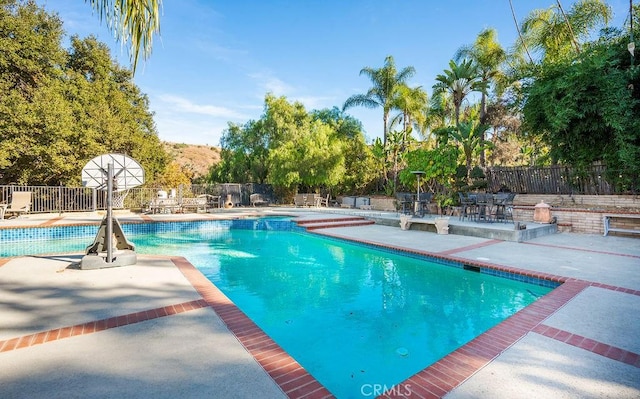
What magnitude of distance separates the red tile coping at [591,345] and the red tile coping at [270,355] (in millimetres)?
2310

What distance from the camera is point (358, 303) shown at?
474 cm

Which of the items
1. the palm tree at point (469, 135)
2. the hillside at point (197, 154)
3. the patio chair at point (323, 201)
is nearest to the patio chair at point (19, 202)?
the patio chair at point (323, 201)

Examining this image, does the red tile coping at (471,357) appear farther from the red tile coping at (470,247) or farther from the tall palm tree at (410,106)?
the tall palm tree at (410,106)

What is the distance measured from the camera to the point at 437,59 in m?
18.4

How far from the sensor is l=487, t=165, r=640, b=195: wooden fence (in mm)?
10422

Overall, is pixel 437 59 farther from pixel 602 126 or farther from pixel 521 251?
pixel 521 251

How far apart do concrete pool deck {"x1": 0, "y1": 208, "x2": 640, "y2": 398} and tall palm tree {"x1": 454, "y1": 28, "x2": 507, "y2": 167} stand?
14673 mm

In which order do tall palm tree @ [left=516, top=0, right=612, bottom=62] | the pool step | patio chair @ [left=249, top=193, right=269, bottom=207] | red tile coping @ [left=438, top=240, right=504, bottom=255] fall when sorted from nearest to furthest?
red tile coping @ [left=438, top=240, right=504, bottom=255]
the pool step
tall palm tree @ [left=516, top=0, right=612, bottom=62]
patio chair @ [left=249, top=193, right=269, bottom=207]

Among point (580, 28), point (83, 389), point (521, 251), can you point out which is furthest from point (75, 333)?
point (580, 28)

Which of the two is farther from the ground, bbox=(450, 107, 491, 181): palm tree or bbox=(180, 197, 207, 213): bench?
bbox=(450, 107, 491, 181): palm tree

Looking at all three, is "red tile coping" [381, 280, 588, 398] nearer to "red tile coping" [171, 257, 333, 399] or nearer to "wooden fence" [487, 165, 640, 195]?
"red tile coping" [171, 257, 333, 399]

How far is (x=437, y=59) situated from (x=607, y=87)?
A: 10.6 meters

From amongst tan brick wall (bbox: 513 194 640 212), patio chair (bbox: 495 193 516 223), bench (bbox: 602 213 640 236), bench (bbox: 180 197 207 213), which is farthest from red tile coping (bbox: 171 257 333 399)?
tan brick wall (bbox: 513 194 640 212)

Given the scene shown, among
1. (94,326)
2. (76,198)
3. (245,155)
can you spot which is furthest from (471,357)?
(245,155)
